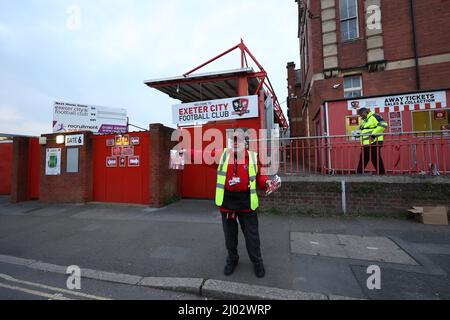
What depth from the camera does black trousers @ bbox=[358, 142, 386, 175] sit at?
233 inches

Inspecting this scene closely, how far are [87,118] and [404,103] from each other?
1693 cm

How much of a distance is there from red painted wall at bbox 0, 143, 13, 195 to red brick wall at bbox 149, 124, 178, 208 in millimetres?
9091

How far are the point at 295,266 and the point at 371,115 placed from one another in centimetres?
489

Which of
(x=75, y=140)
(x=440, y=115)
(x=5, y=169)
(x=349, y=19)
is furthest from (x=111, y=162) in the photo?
(x=349, y=19)

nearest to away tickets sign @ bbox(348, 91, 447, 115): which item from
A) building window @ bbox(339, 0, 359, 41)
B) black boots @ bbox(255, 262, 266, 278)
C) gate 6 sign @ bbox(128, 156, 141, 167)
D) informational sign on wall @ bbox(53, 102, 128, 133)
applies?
building window @ bbox(339, 0, 359, 41)

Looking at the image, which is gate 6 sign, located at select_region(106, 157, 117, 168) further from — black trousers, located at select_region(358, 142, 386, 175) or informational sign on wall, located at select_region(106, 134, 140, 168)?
black trousers, located at select_region(358, 142, 386, 175)

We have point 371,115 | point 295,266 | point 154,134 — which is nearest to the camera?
point 295,266

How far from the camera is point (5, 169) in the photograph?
11594 mm

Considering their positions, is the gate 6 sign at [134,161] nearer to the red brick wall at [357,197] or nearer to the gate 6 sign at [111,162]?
the gate 6 sign at [111,162]

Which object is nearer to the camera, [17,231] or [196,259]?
[196,259]

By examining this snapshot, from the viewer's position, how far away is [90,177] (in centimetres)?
873

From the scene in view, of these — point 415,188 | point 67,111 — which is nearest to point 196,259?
point 415,188

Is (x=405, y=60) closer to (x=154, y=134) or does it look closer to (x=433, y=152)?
(x=433, y=152)

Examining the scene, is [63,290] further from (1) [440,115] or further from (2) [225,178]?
(1) [440,115]
